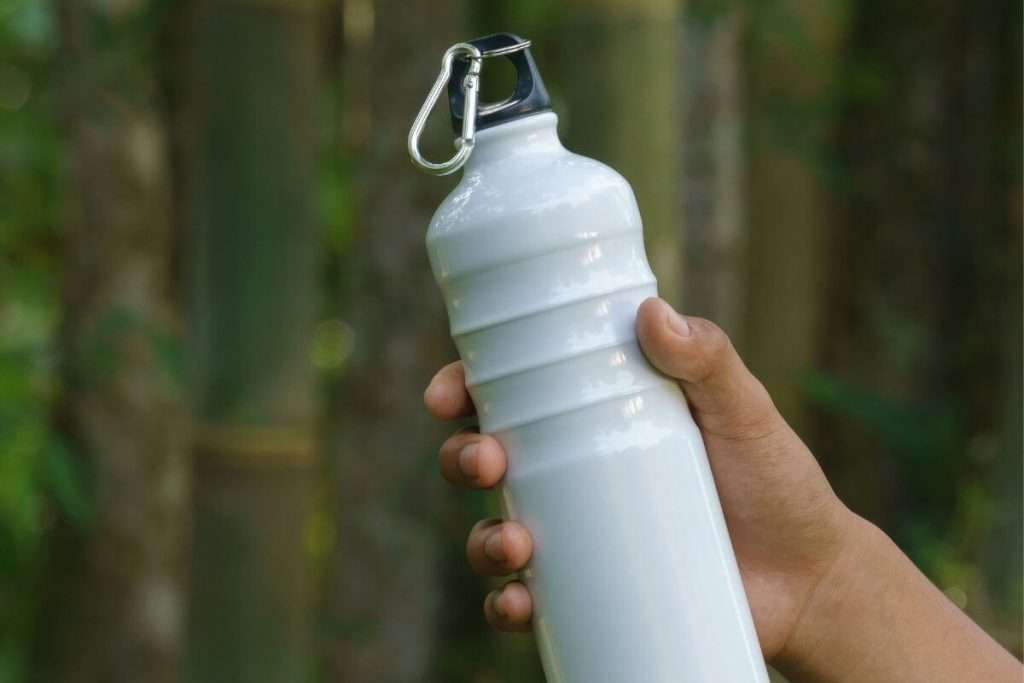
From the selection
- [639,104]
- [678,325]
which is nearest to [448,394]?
[678,325]

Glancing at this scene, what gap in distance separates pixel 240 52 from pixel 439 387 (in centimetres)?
171

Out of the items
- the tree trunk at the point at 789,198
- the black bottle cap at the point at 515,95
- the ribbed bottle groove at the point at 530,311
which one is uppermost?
the black bottle cap at the point at 515,95

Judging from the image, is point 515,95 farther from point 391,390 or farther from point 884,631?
point 391,390

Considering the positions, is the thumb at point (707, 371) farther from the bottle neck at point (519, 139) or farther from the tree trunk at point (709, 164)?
the tree trunk at point (709, 164)

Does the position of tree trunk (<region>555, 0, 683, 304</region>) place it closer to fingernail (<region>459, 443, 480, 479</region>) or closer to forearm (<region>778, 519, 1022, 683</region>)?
forearm (<region>778, 519, 1022, 683</region>)

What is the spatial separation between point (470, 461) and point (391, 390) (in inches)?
52.0

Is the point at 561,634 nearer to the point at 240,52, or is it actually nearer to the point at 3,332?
the point at 240,52

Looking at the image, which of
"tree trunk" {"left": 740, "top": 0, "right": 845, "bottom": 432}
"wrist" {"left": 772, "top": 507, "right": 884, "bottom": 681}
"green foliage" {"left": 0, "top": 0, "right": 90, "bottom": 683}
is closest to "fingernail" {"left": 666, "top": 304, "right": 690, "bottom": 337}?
"wrist" {"left": 772, "top": 507, "right": 884, "bottom": 681}

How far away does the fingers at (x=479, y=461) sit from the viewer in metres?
1.14

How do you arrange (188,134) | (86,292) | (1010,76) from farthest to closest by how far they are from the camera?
(1010,76) → (188,134) → (86,292)

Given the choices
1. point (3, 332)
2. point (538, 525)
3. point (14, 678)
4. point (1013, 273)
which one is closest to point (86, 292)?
point (14, 678)

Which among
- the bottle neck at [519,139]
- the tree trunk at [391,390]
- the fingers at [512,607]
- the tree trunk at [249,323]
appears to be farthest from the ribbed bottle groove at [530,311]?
the tree trunk at [249,323]

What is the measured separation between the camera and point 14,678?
119 inches

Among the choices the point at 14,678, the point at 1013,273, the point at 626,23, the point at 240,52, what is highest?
the point at 626,23
